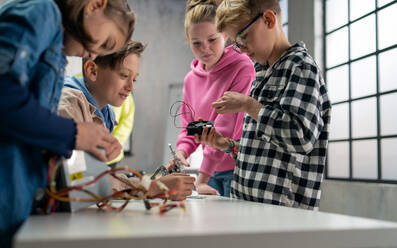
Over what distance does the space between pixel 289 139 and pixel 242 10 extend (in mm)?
476

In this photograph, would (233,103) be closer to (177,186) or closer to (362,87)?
(177,186)

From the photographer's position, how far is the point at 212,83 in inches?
69.7

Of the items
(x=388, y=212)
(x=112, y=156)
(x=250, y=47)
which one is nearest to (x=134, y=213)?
(x=112, y=156)

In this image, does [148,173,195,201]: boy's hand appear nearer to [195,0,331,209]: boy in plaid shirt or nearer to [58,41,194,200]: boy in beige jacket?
[195,0,331,209]: boy in plaid shirt

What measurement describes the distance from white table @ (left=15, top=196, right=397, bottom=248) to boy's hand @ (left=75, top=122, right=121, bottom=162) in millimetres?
125

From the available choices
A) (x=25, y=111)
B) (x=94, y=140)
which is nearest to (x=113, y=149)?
(x=94, y=140)

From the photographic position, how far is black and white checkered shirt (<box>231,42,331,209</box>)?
3.27 feet

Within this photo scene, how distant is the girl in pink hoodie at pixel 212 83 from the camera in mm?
1603

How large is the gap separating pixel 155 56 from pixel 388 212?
3.36 m

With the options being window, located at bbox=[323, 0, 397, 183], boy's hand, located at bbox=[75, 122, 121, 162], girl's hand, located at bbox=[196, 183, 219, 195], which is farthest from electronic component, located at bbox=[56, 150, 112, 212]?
window, located at bbox=[323, 0, 397, 183]

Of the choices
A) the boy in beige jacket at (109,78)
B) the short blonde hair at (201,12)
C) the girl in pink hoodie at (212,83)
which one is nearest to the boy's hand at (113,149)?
the boy in beige jacket at (109,78)

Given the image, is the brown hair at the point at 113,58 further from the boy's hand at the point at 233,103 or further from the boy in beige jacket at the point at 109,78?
the boy's hand at the point at 233,103

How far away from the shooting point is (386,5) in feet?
8.20

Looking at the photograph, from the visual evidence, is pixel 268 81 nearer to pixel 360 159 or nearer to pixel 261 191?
pixel 261 191
